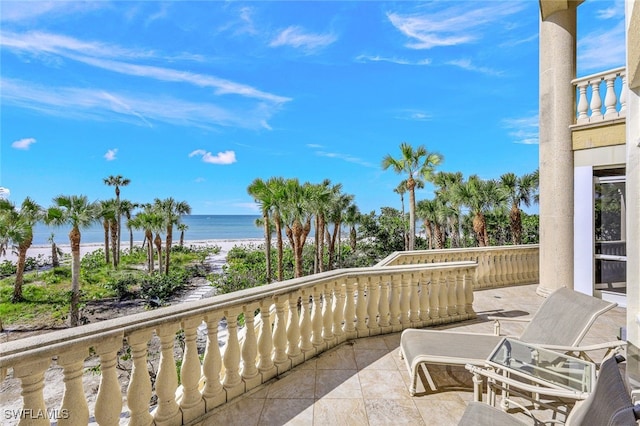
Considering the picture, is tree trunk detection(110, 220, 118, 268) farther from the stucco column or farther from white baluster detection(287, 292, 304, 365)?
the stucco column

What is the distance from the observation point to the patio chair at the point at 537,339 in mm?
2521

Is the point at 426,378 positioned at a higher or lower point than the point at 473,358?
lower

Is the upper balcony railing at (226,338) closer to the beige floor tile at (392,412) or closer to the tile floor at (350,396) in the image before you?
the tile floor at (350,396)

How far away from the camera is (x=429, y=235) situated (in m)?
24.7

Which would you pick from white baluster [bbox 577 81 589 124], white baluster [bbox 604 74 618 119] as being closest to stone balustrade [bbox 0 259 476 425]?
white baluster [bbox 577 81 589 124]

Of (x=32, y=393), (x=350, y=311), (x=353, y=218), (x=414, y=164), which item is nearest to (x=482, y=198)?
(x=414, y=164)

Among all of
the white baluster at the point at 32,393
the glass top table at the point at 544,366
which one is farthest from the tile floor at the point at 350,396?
the white baluster at the point at 32,393

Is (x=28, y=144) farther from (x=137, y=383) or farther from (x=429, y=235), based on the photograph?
(x=137, y=383)

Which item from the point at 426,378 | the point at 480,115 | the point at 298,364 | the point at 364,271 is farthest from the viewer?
the point at 480,115

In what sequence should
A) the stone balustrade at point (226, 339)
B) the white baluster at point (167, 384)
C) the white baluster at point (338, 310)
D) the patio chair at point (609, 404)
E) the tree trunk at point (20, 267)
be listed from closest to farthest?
the patio chair at point (609, 404), the stone balustrade at point (226, 339), the white baluster at point (167, 384), the white baluster at point (338, 310), the tree trunk at point (20, 267)

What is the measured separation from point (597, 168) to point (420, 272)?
4.27 m

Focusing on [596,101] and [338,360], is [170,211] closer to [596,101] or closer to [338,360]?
[338,360]

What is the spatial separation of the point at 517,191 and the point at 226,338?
19.7 metres

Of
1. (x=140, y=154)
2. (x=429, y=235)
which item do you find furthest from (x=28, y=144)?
(x=429, y=235)
